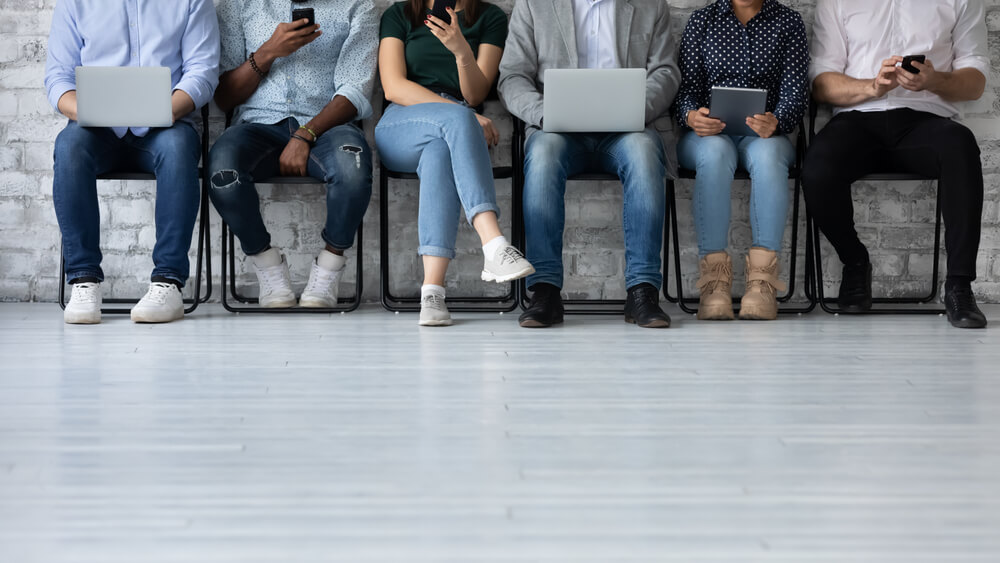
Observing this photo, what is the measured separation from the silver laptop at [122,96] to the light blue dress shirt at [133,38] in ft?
0.60

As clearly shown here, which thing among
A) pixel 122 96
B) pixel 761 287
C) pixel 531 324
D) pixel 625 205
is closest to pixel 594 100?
pixel 625 205

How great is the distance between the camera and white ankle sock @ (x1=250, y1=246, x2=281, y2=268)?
3164 millimetres

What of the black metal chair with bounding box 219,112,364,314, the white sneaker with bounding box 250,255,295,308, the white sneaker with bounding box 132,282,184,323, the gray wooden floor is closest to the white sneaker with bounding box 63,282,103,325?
the white sneaker with bounding box 132,282,184,323

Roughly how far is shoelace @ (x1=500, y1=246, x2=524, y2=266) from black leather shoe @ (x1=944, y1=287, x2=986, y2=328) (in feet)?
4.28

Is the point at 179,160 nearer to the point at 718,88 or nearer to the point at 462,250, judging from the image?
the point at 462,250

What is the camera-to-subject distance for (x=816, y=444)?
5.08 feet

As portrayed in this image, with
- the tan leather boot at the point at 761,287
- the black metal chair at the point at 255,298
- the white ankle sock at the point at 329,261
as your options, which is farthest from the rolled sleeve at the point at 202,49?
the tan leather boot at the point at 761,287

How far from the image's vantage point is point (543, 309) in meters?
2.83

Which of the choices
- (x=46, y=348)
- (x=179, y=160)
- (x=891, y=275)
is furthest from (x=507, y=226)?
(x=46, y=348)

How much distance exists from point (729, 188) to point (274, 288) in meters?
1.50

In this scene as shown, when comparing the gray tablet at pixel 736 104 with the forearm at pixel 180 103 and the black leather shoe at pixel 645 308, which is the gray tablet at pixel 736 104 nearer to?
the black leather shoe at pixel 645 308

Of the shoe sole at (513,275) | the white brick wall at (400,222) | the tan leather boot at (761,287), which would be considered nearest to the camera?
the shoe sole at (513,275)

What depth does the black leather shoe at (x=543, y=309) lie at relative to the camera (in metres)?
2.81

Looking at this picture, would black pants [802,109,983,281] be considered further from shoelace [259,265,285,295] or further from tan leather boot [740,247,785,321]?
shoelace [259,265,285,295]
